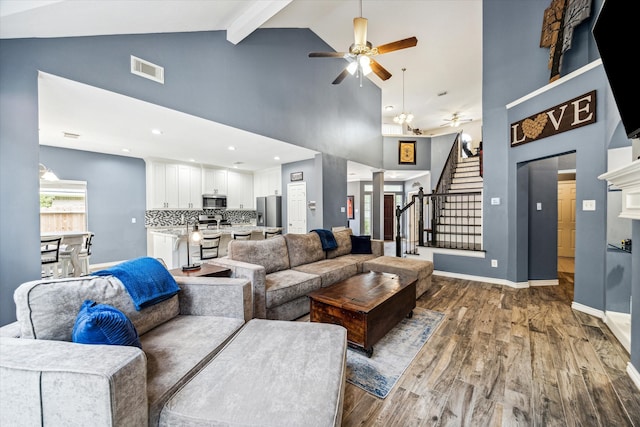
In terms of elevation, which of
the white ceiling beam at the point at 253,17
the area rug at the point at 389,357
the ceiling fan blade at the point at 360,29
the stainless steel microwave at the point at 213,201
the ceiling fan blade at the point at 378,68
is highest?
the white ceiling beam at the point at 253,17

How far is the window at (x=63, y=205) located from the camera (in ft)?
17.2

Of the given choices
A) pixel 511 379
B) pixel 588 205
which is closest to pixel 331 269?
pixel 511 379

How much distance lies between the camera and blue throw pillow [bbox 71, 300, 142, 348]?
1106mm

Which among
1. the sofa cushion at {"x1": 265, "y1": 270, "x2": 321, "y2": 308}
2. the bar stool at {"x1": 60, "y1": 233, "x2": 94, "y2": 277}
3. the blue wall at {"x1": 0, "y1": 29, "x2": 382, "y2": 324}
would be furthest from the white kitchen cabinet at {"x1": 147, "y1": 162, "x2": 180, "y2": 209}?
the sofa cushion at {"x1": 265, "y1": 270, "x2": 321, "y2": 308}

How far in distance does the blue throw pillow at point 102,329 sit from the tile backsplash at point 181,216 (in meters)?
5.93

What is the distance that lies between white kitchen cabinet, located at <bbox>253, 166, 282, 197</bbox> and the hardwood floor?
5.65m

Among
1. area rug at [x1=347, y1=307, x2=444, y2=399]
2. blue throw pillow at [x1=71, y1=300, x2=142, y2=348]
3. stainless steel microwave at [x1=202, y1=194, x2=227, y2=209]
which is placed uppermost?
stainless steel microwave at [x1=202, y1=194, x2=227, y2=209]

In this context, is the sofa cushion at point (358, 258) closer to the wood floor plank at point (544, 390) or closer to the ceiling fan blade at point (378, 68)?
the wood floor plank at point (544, 390)

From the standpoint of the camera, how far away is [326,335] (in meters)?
1.56

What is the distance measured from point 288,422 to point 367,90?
25.5ft

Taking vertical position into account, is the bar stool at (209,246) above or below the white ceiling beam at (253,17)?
below

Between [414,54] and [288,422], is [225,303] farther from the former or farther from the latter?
[414,54]

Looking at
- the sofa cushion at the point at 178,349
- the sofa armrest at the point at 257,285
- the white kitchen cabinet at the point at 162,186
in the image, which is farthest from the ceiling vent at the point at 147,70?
the white kitchen cabinet at the point at 162,186

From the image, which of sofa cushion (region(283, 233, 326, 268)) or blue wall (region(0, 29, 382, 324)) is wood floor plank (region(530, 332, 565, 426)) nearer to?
sofa cushion (region(283, 233, 326, 268))
